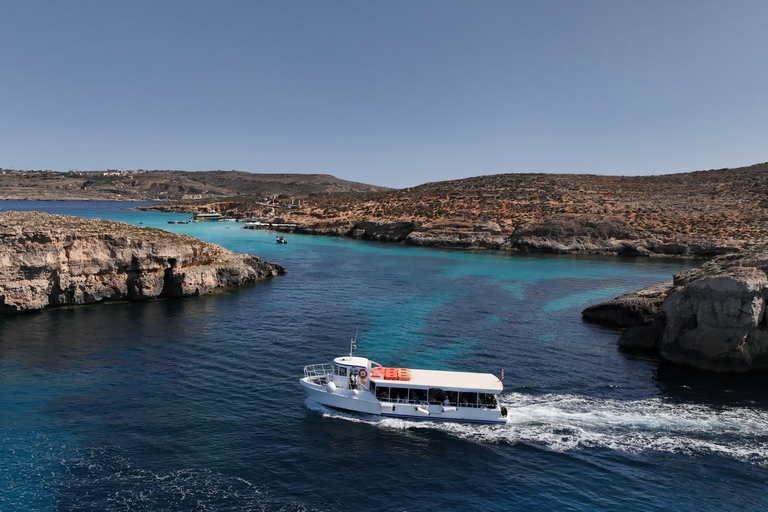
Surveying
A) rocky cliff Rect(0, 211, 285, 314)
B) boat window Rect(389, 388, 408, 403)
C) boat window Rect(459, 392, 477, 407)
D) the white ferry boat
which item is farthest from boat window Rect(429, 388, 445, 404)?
rocky cliff Rect(0, 211, 285, 314)

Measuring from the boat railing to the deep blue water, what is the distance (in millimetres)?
1329

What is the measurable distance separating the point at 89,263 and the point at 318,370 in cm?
3415

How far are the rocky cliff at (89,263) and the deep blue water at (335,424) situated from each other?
3351mm

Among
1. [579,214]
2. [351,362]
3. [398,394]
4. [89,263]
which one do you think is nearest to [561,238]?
[579,214]

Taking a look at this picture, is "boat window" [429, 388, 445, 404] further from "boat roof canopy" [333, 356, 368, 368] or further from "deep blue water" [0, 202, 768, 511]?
"boat roof canopy" [333, 356, 368, 368]

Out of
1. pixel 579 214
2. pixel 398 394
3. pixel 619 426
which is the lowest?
pixel 619 426

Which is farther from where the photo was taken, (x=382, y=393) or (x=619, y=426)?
(x=382, y=393)

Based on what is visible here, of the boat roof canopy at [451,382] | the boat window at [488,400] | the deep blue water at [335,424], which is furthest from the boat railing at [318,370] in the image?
the boat window at [488,400]

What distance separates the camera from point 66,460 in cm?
2255

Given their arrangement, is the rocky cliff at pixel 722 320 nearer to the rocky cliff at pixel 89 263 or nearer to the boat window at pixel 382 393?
the boat window at pixel 382 393

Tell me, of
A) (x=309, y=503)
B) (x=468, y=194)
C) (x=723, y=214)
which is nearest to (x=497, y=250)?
(x=468, y=194)

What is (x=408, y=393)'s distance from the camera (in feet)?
96.1

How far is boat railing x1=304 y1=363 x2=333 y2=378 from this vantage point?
107 feet

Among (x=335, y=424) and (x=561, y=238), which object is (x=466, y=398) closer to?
(x=335, y=424)
